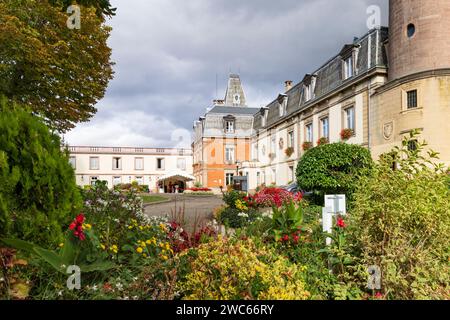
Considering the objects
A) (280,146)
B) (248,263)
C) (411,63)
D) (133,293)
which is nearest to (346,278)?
(248,263)

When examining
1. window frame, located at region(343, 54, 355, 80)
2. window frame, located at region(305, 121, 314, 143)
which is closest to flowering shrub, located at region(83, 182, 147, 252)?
window frame, located at region(343, 54, 355, 80)

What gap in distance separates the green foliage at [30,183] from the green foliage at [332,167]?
853cm

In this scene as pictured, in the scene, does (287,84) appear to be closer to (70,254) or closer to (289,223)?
(289,223)

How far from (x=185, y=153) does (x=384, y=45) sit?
126 ft

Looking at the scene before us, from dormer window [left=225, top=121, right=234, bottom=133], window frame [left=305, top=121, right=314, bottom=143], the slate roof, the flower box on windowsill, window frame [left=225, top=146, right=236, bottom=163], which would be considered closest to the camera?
the slate roof

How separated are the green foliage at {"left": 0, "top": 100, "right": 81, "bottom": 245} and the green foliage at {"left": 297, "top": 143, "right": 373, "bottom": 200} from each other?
8528 millimetres

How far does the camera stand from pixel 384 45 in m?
15.9

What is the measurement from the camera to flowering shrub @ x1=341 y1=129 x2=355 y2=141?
1778 centimetres

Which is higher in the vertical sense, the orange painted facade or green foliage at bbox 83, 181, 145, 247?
the orange painted facade

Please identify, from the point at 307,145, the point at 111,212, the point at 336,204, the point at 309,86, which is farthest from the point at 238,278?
the point at 309,86

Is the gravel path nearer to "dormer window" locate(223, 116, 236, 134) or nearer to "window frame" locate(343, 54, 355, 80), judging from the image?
"window frame" locate(343, 54, 355, 80)

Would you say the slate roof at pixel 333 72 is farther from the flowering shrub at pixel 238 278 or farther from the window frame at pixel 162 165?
the window frame at pixel 162 165
